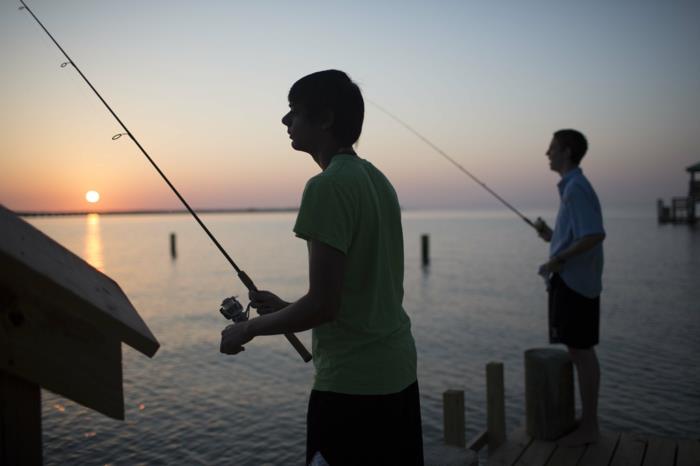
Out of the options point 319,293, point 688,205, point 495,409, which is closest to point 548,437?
point 495,409

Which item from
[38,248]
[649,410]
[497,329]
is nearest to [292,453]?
[649,410]

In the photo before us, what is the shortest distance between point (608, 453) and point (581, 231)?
74.4 inches

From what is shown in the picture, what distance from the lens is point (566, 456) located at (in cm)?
497

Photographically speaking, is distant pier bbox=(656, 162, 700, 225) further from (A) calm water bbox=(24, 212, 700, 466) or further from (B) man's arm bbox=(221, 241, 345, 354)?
(B) man's arm bbox=(221, 241, 345, 354)

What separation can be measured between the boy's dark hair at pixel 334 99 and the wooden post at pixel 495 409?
180 inches

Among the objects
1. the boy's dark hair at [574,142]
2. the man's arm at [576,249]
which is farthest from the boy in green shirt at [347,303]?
the boy's dark hair at [574,142]

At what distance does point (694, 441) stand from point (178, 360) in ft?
34.5

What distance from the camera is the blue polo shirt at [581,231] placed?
470 cm

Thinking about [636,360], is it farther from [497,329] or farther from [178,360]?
[178,360]

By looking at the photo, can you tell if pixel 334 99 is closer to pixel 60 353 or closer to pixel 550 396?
pixel 60 353

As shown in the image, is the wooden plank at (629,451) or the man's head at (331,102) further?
Answer: the wooden plank at (629,451)

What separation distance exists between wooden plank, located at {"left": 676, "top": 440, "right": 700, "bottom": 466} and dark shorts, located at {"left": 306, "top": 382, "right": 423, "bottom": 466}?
385cm

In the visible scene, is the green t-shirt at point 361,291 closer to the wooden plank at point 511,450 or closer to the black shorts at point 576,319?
the black shorts at point 576,319

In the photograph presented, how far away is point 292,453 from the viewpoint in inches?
311
